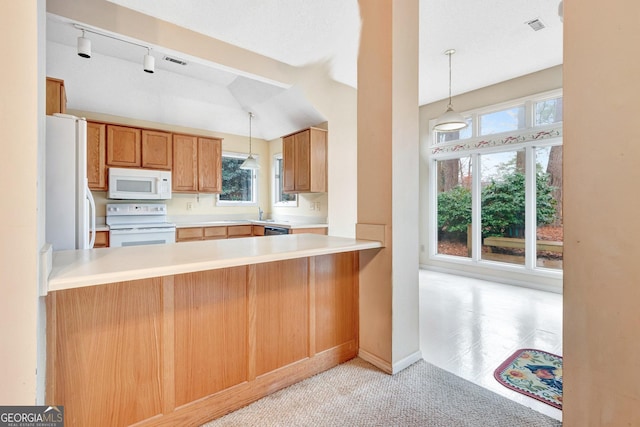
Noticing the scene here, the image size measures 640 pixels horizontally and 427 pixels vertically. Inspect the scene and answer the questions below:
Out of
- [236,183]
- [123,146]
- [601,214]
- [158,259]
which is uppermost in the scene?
[123,146]

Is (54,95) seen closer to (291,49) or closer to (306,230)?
(291,49)

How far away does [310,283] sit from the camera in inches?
79.0

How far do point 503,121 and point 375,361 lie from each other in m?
4.18

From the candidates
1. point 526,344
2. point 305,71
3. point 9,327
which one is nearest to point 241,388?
point 9,327

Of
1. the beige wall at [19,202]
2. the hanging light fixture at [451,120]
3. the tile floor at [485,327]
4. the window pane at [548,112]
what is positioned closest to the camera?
the beige wall at [19,202]

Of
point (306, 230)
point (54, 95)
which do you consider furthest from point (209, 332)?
point (306, 230)

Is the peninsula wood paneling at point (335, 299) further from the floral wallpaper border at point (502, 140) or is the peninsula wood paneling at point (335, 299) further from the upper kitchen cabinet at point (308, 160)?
the floral wallpaper border at point (502, 140)

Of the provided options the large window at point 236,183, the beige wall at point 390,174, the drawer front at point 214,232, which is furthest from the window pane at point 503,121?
the drawer front at point 214,232

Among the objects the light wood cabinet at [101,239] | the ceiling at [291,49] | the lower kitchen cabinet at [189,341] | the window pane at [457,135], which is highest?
the ceiling at [291,49]

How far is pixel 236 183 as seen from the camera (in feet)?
19.4

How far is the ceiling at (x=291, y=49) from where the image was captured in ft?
9.12

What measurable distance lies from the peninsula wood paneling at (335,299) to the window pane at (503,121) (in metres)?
3.73

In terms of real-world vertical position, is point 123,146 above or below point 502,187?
above

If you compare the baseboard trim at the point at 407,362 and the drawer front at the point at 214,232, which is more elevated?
the drawer front at the point at 214,232
